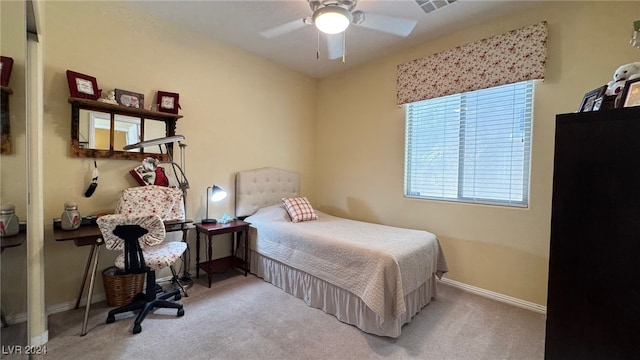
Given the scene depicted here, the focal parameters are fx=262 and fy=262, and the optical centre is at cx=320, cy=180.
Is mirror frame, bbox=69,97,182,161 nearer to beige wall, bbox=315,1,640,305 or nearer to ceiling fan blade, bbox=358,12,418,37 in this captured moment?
ceiling fan blade, bbox=358,12,418,37

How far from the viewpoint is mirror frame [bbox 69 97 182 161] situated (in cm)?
226

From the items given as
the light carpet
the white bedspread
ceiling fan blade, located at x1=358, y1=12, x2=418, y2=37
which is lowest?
the light carpet

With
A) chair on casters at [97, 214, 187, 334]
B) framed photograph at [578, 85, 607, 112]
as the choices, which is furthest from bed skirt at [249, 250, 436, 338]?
A: framed photograph at [578, 85, 607, 112]

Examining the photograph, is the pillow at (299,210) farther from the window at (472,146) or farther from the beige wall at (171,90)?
the window at (472,146)

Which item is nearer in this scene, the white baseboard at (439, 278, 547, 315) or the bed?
the bed

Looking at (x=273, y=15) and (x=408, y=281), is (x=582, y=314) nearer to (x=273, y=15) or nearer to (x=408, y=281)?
(x=408, y=281)

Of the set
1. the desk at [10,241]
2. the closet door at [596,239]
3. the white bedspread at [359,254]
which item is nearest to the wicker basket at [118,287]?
the desk at [10,241]

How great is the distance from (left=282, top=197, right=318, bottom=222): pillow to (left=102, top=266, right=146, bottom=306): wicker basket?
163cm

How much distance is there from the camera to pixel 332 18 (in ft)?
6.41

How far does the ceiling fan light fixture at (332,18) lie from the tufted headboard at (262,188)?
6.67 feet

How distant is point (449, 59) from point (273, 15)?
6.26ft

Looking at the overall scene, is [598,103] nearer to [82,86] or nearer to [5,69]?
[5,69]

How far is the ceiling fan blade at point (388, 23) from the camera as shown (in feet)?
8.02

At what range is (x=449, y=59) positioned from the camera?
2.85m
